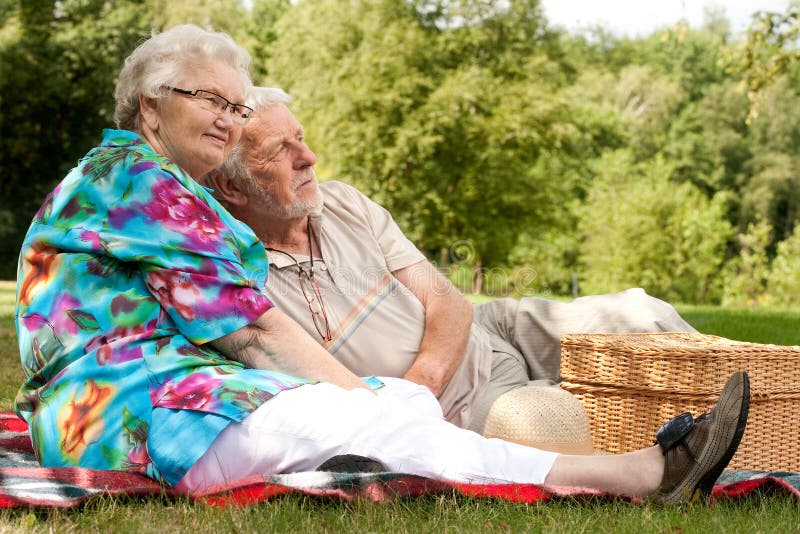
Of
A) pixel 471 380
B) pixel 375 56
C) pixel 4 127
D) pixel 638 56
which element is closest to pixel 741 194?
pixel 638 56

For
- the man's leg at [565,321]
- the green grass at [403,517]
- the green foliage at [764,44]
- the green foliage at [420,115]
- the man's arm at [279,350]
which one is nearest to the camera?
the green grass at [403,517]

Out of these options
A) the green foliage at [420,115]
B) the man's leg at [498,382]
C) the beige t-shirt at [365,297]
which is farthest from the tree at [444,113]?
the beige t-shirt at [365,297]

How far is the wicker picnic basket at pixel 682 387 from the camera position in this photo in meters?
3.06

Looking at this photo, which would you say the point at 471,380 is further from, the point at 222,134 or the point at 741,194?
the point at 741,194

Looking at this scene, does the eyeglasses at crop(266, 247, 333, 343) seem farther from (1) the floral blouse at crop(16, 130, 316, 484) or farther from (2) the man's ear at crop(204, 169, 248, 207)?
(1) the floral blouse at crop(16, 130, 316, 484)

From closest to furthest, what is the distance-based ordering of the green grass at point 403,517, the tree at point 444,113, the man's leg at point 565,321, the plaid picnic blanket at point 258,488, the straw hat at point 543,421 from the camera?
Answer: the green grass at point 403,517 → the plaid picnic blanket at point 258,488 → the straw hat at point 543,421 → the man's leg at point 565,321 → the tree at point 444,113

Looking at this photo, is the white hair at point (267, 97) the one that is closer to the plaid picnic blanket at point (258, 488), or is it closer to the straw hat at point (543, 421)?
the straw hat at point (543, 421)

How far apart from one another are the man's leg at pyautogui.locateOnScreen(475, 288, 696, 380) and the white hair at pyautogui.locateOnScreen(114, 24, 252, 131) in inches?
76.4

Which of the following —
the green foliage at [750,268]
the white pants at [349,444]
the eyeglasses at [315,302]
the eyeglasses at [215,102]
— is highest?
the eyeglasses at [215,102]

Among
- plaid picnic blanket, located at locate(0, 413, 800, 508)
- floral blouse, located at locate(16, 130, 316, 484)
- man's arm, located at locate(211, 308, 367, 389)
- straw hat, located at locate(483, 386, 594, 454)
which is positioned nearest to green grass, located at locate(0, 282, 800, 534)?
plaid picnic blanket, located at locate(0, 413, 800, 508)

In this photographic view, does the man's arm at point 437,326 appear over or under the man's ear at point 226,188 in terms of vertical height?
under

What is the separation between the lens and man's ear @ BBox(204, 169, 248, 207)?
3.22 meters

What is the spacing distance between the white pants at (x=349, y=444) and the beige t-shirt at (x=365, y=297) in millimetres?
917

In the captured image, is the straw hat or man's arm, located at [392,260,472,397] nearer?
the straw hat
